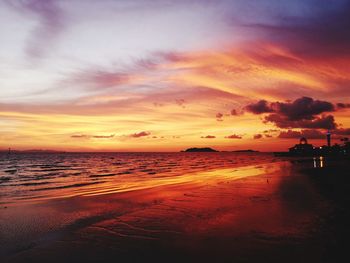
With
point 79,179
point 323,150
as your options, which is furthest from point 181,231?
point 323,150

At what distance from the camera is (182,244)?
8695mm

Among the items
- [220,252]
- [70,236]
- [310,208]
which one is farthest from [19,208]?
[310,208]

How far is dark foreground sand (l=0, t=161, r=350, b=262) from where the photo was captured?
25.3 ft

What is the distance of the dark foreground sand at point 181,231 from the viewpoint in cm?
771

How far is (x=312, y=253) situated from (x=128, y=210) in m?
9.03

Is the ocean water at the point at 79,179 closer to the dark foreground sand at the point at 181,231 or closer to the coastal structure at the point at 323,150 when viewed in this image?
the dark foreground sand at the point at 181,231

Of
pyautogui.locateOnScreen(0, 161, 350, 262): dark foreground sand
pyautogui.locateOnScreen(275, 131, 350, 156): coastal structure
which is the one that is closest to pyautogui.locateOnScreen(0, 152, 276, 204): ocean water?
pyautogui.locateOnScreen(0, 161, 350, 262): dark foreground sand

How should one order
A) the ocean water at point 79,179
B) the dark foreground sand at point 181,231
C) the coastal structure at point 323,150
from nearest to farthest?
the dark foreground sand at point 181,231
the ocean water at point 79,179
the coastal structure at point 323,150

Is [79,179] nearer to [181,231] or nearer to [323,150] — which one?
[181,231]

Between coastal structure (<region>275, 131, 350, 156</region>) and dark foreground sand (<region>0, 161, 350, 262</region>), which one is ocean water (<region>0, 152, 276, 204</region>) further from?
coastal structure (<region>275, 131, 350, 156</region>)

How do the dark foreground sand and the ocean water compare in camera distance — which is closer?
the dark foreground sand

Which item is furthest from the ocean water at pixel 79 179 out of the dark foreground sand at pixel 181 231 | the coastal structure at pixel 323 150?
the coastal structure at pixel 323 150

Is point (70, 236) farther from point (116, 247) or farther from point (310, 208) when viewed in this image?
point (310, 208)

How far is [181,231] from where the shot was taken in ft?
33.2
